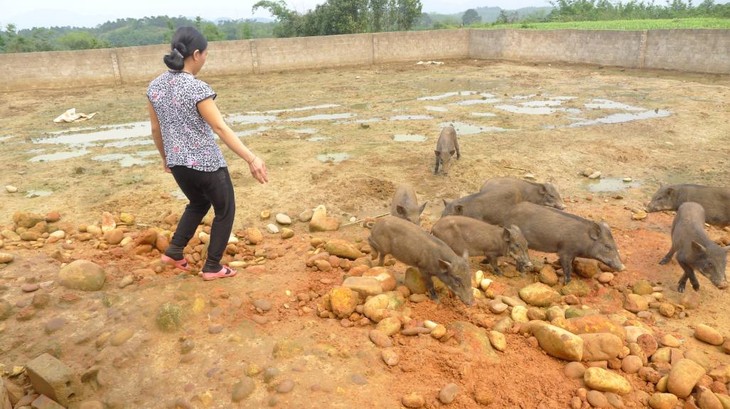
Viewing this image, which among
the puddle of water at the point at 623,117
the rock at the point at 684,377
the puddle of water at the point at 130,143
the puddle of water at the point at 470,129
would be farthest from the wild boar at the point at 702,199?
the puddle of water at the point at 130,143

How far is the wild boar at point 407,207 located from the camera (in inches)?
260

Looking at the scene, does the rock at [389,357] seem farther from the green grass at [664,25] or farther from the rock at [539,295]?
the green grass at [664,25]

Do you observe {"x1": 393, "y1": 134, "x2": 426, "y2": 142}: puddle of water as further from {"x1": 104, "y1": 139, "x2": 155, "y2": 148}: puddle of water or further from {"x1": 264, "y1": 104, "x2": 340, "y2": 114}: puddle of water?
{"x1": 104, "y1": 139, "x2": 155, "y2": 148}: puddle of water

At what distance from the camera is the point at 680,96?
14.5 m

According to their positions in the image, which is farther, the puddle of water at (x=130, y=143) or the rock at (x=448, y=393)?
the puddle of water at (x=130, y=143)

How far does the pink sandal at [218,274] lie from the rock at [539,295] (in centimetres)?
293

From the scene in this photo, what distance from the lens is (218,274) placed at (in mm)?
4977

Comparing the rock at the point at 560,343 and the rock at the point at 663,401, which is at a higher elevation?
the rock at the point at 560,343

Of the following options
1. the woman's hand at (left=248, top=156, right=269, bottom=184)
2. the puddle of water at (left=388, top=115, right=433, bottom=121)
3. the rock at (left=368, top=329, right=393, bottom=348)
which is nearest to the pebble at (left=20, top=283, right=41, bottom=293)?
the woman's hand at (left=248, top=156, right=269, bottom=184)

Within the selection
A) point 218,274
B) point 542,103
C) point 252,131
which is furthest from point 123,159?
point 542,103

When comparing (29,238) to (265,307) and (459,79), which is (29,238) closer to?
(265,307)

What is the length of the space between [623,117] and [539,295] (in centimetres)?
937

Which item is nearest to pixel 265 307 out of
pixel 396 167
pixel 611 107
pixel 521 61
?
pixel 396 167

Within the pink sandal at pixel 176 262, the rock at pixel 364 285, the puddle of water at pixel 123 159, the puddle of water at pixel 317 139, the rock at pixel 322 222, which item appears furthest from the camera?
the puddle of water at pixel 317 139
